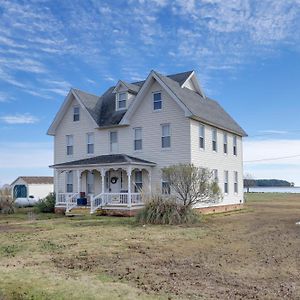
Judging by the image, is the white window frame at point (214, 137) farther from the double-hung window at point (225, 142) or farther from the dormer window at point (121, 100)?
the dormer window at point (121, 100)

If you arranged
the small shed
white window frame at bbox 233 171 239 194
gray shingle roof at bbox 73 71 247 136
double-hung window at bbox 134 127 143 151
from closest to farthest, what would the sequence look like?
gray shingle roof at bbox 73 71 247 136 < double-hung window at bbox 134 127 143 151 < white window frame at bbox 233 171 239 194 < the small shed

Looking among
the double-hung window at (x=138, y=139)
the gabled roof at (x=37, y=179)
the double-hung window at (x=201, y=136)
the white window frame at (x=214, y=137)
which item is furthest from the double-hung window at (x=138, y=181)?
the gabled roof at (x=37, y=179)

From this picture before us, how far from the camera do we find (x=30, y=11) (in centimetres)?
1617

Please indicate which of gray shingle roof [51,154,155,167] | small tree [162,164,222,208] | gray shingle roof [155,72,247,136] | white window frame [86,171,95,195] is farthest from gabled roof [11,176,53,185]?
small tree [162,164,222,208]

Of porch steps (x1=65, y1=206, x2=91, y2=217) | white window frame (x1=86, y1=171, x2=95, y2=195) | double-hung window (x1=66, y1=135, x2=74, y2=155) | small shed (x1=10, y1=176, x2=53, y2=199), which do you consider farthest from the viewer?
small shed (x1=10, y1=176, x2=53, y2=199)

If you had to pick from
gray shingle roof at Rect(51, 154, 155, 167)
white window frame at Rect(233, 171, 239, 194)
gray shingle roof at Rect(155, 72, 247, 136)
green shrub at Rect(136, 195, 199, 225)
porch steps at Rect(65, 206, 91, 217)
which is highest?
gray shingle roof at Rect(155, 72, 247, 136)

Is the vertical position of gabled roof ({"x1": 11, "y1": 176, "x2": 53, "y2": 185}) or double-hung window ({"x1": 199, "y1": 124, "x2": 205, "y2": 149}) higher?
double-hung window ({"x1": 199, "y1": 124, "x2": 205, "y2": 149})

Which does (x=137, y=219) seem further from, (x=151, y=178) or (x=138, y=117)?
(x=138, y=117)

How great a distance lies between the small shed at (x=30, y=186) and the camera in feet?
142

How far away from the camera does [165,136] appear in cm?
2594

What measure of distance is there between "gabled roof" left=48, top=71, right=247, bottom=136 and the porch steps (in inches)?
238

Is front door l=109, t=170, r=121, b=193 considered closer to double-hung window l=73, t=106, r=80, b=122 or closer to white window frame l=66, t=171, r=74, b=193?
white window frame l=66, t=171, r=74, b=193

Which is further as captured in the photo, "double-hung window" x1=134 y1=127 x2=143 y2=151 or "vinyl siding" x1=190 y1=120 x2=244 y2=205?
"double-hung window" x1=134 y1=127 x2=143 y2=151

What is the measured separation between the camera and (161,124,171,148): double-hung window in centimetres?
2575
